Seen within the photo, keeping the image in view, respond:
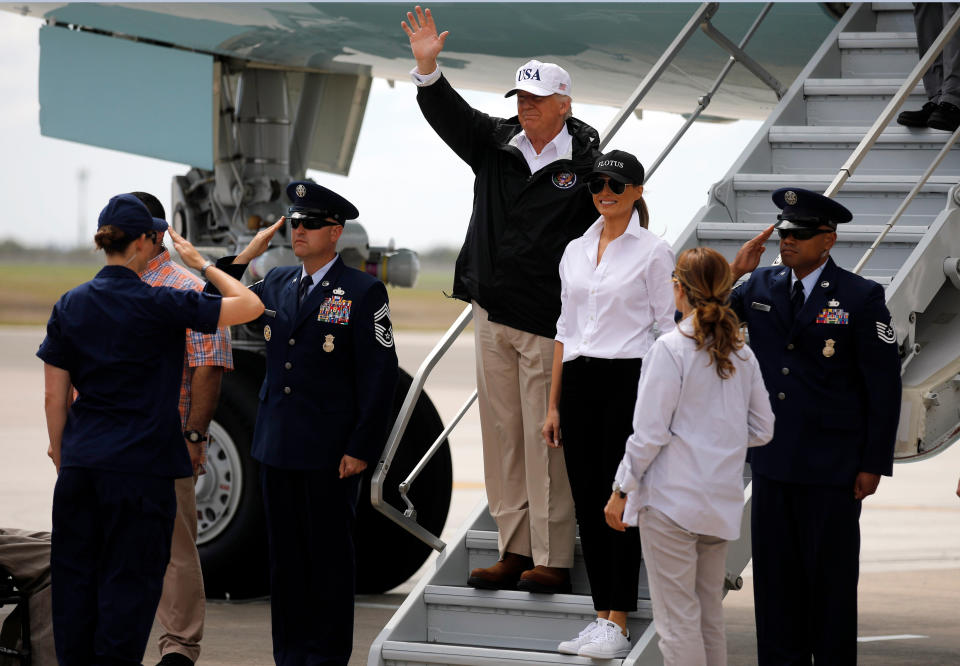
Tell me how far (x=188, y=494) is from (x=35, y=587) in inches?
25.7

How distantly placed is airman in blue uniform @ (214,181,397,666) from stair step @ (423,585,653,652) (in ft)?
1.06

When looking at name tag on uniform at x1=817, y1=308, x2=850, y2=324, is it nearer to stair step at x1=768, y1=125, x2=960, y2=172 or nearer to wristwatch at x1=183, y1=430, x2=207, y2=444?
stair step at x1=768, y1=125, x2=960, y2=172

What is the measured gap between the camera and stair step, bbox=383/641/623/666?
14.9 feet

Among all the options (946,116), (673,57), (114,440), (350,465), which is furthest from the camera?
(673,57)

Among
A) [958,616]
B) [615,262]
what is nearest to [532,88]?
[615,262]

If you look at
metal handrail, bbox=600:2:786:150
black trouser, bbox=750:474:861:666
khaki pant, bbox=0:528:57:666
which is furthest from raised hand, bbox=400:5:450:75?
khaki pant, bbox=0:528:57:666

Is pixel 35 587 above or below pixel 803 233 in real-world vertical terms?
below

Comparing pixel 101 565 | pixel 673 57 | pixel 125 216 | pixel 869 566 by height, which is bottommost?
pixel 869 566

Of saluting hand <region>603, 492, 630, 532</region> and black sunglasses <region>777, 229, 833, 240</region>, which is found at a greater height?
black sunglasses <region>777, 229, 833, 240</region>

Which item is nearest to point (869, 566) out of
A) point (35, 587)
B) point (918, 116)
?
point (918, 116)

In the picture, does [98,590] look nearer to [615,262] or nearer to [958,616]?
[615,262]

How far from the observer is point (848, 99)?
604cm

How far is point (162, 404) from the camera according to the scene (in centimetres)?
439

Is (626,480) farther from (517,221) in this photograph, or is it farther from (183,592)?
(183,592)
